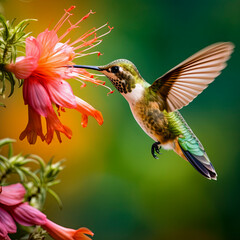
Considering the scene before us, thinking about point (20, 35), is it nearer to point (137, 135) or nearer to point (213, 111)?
point (137, 135)

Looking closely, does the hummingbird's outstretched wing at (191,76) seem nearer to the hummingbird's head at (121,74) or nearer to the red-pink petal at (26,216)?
the hummingbird's head at (121,74)

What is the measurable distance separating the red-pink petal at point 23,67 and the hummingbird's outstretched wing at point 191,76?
0.28 m

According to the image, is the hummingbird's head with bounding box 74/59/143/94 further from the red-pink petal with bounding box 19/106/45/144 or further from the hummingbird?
the red-pink petal with bounding box 19/106/45/144

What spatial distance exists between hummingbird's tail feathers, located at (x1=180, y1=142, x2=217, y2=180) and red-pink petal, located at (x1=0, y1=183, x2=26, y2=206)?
369mm

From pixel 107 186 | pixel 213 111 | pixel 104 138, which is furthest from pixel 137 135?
pixel 213 111

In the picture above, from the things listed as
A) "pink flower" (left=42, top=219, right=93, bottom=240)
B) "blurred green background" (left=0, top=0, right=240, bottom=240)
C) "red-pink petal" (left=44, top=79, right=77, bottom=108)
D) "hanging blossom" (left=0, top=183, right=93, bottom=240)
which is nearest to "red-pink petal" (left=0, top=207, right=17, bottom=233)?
"hanging blossom" (left=0, top=183, right=93, bottom=240)

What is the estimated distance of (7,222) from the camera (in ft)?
2.42

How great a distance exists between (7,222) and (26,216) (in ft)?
0.13

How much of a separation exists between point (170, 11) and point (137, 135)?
81 cm

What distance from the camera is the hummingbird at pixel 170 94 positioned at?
0.84 meters

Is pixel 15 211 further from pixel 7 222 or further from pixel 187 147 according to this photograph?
pixel 187 147

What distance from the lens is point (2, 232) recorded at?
2.34 feet

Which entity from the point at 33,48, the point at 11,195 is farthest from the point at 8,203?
the point at 33,48

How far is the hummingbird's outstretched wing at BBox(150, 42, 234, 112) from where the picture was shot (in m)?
0.78
